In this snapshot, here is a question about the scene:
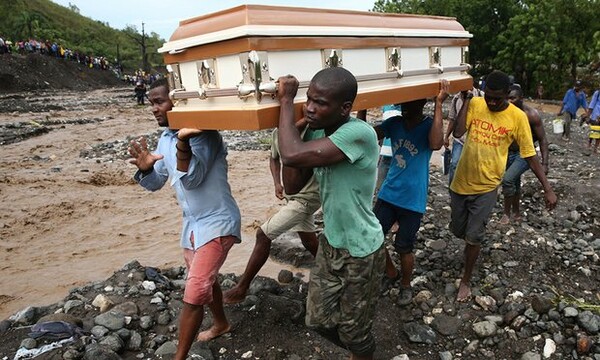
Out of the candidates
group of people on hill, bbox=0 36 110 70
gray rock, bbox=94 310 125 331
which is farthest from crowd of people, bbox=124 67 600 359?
group of people on hill, bbox=0 36 110 70

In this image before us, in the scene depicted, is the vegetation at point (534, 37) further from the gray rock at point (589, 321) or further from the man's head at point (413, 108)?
the man's head at point (413, 108)

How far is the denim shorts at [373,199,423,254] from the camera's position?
136 inches

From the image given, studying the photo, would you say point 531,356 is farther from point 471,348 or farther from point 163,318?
point 163,318

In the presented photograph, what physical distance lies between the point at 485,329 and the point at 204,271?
7.20ft

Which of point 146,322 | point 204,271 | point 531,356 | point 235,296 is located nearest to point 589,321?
point 531,356

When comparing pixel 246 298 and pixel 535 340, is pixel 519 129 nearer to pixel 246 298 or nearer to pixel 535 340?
pixel 535 340

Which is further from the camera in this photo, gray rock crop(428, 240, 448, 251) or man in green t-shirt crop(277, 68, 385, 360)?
gray rock crop(428, 240, 448, 251)

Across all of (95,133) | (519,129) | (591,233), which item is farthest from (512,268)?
(95,133)

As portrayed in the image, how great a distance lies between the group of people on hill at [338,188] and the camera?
2074 millimetres

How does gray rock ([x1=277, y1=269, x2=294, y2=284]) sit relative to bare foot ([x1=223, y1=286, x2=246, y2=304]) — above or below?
below

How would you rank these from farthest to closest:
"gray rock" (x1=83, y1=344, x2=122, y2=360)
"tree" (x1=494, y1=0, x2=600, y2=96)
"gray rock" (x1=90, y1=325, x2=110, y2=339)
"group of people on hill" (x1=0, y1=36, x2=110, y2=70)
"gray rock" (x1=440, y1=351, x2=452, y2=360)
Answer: "group of people on hill" (x1=0, y1=36, x2=110, y2=70)
"tree" (x1=494, y1=0, x2=600, y2=96)
"gray rock" (x1=90, y1=325, x2=110, y2=339)
"gray rock" (x1=440, y1=351, x2=452, y2=360)
"gray rock" (x1=83, y1=344, x2=122, y2=360)

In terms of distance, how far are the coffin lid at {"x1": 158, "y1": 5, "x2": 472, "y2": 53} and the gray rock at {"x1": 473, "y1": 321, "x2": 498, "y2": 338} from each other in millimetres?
2282

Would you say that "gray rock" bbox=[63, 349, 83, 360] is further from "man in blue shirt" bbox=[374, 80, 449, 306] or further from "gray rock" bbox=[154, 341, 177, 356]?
"man in blue shirt" bbox=[374, 80, 449, 306]

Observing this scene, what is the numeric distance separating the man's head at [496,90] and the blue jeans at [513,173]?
201 cm
